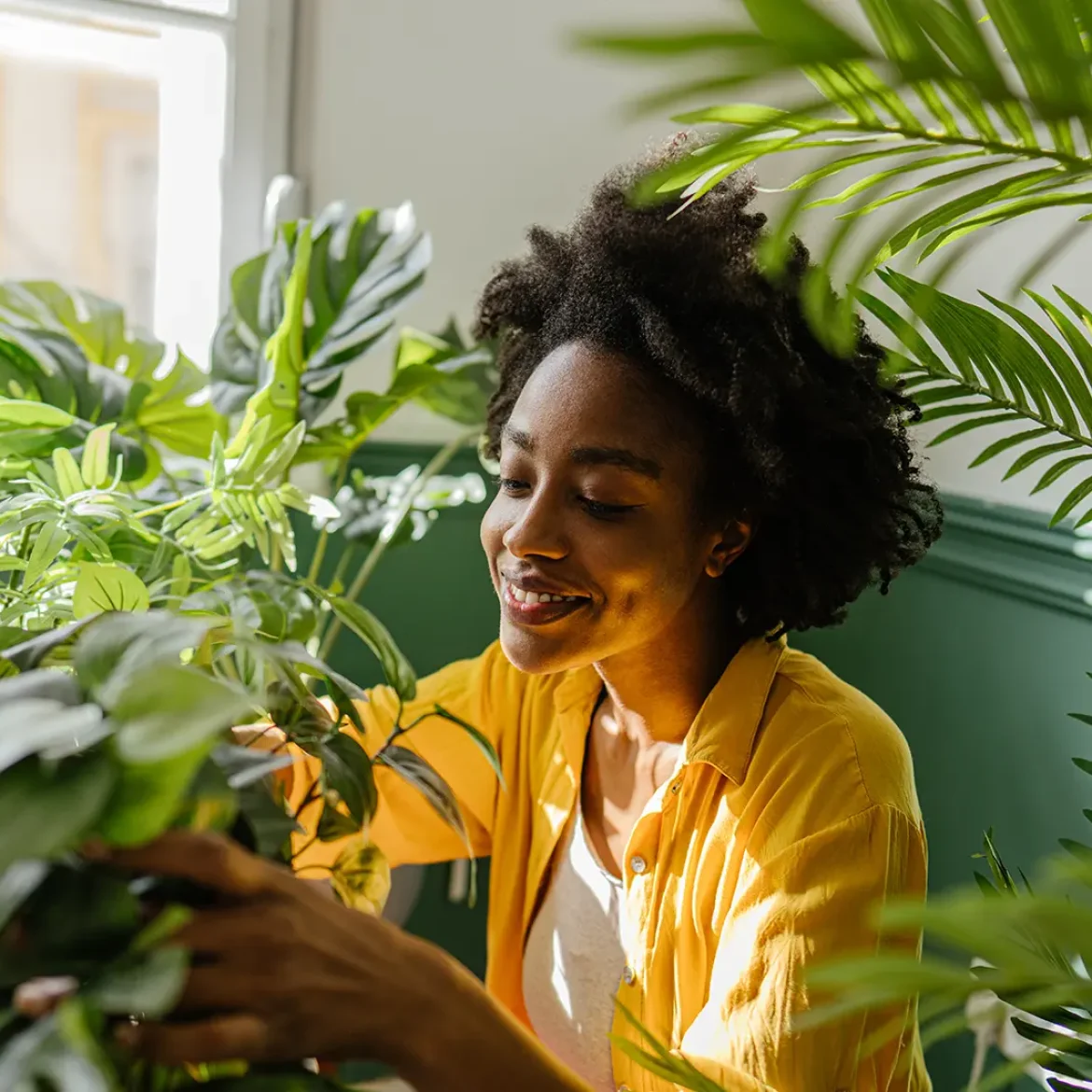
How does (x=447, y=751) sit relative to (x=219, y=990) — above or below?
below

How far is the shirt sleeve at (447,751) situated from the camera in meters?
1.18

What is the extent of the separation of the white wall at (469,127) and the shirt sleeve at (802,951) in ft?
2.41

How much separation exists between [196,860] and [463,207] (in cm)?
Result: 140

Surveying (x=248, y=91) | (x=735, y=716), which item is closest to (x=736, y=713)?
(x=735, y=716)

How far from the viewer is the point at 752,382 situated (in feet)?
3.09

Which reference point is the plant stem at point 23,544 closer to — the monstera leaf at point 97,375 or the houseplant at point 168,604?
the houseplant at point 168,604

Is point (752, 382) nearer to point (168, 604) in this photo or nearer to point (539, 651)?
point (539, 651)

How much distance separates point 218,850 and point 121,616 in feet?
0.31

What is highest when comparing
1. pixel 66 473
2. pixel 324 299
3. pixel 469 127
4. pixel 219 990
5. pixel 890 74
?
pixel 469 127

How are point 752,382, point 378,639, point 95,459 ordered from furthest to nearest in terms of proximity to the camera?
point 752,382 < point 95,459 < point 378,639

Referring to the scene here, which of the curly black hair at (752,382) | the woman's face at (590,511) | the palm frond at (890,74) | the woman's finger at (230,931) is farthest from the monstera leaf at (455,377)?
the woman's finger at (230,931)

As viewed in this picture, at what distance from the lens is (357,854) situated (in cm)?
70

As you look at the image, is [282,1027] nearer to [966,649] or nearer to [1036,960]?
[1036,960]

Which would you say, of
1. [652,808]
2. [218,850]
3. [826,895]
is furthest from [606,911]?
[218,850]
